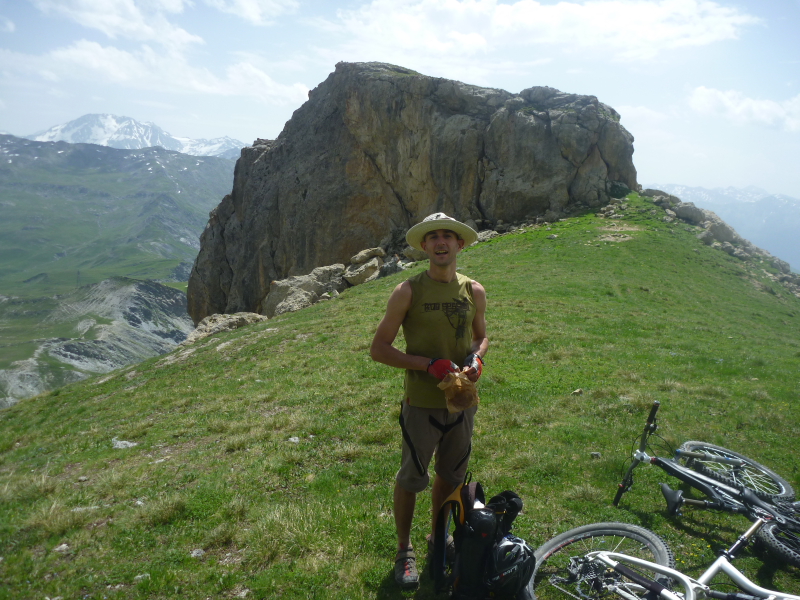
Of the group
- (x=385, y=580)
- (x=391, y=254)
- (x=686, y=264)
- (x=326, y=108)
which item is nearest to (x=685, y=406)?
(x=385, y=580)

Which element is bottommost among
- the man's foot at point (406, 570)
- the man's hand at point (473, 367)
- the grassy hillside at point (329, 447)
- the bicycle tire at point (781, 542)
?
the grassy hillside at point (329, 447)

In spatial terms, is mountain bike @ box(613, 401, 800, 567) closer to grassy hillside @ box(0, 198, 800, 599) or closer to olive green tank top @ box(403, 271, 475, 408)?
grassy hillside @ box(0, 198, 800, 599)

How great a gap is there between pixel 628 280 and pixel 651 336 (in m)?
10.4

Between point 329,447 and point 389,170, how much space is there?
50.0 m

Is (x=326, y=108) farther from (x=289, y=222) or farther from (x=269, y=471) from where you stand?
(x=269, y=471)

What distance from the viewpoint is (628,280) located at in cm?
2669

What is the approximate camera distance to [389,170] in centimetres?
5566

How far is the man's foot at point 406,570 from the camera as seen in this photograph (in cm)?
499

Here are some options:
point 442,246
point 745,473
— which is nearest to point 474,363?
point 442,246

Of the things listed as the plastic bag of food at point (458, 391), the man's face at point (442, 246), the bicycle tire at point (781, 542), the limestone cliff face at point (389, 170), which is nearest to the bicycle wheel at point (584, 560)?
the bicycle tire at point (781, 542)

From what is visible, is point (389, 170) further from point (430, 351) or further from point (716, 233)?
point (430, 351)

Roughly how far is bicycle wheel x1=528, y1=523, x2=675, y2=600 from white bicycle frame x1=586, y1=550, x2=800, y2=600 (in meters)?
0.09

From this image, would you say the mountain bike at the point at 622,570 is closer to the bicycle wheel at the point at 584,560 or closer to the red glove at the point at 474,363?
the bicycle wheel at the point at 584,560

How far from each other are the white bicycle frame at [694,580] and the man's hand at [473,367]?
2.01 metres
